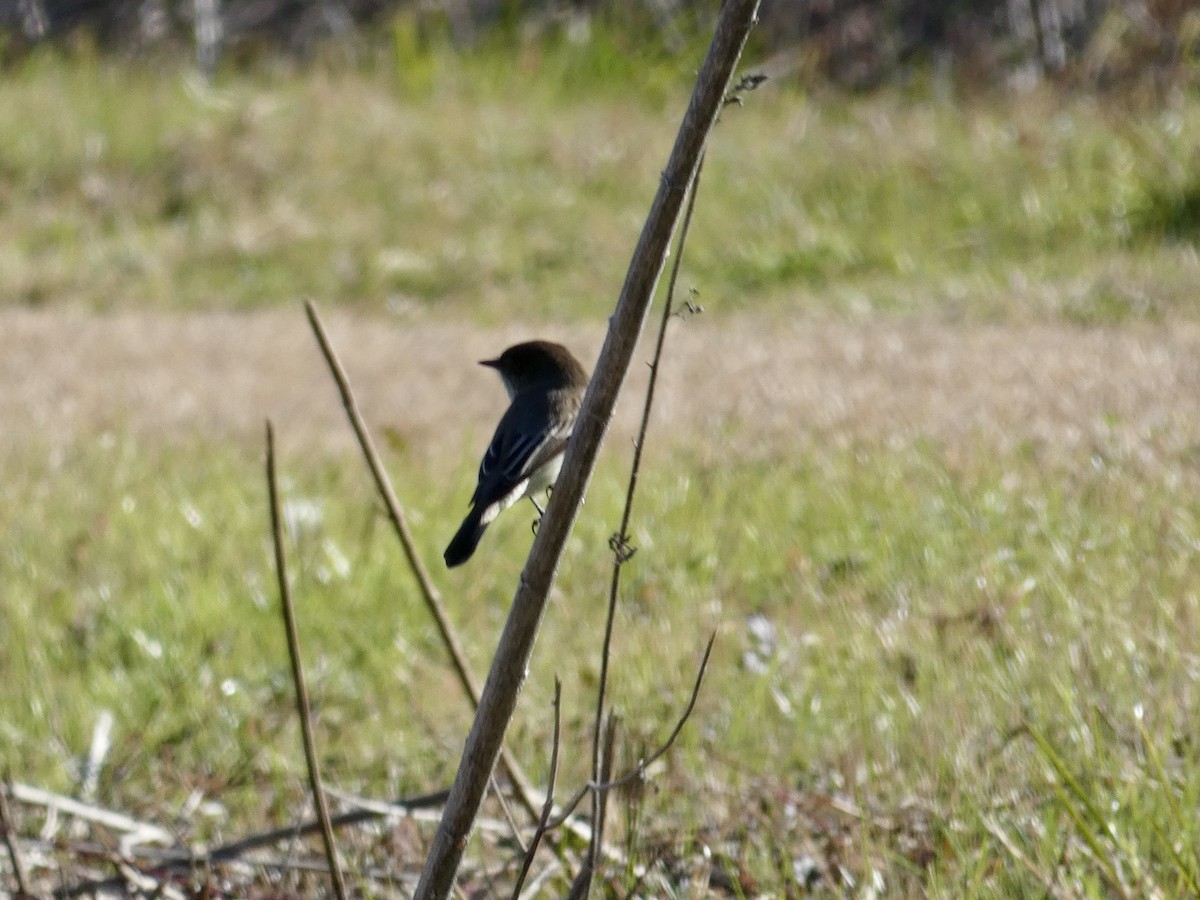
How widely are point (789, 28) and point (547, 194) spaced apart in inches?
136

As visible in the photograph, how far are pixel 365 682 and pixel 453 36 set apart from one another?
10.00m

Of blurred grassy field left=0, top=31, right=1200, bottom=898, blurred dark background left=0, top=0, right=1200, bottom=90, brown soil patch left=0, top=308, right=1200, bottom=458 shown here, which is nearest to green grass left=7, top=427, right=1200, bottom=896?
blurred grassy field left=0, top=31, right=1200, bottom=898

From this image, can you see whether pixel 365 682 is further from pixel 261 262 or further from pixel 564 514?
pixel 261 262

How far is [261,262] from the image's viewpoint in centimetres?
1011

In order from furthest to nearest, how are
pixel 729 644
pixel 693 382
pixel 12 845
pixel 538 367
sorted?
1. pixel 693 382
2. pixel 729 644
3. pixel 538 367
4. pixel 12 845

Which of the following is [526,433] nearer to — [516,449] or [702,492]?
[516,449]

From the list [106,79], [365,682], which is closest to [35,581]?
[365,682]

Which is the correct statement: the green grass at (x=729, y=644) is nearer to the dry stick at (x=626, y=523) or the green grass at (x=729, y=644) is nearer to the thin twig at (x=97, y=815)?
the thin twig at (x=97, y=815)

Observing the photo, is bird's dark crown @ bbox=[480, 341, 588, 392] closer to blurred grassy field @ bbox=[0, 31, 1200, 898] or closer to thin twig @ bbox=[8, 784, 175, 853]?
blurred grassy field @ bbox=[0, 31, 1200, 898]

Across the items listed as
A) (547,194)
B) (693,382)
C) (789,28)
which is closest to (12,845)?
(693,382)

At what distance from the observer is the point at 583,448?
1.86 meters

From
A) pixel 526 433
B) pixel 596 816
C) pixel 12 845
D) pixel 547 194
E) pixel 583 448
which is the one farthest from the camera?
pixel 547 194

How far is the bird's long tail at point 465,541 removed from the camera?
2.08 metres

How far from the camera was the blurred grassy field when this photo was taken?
3225mm
